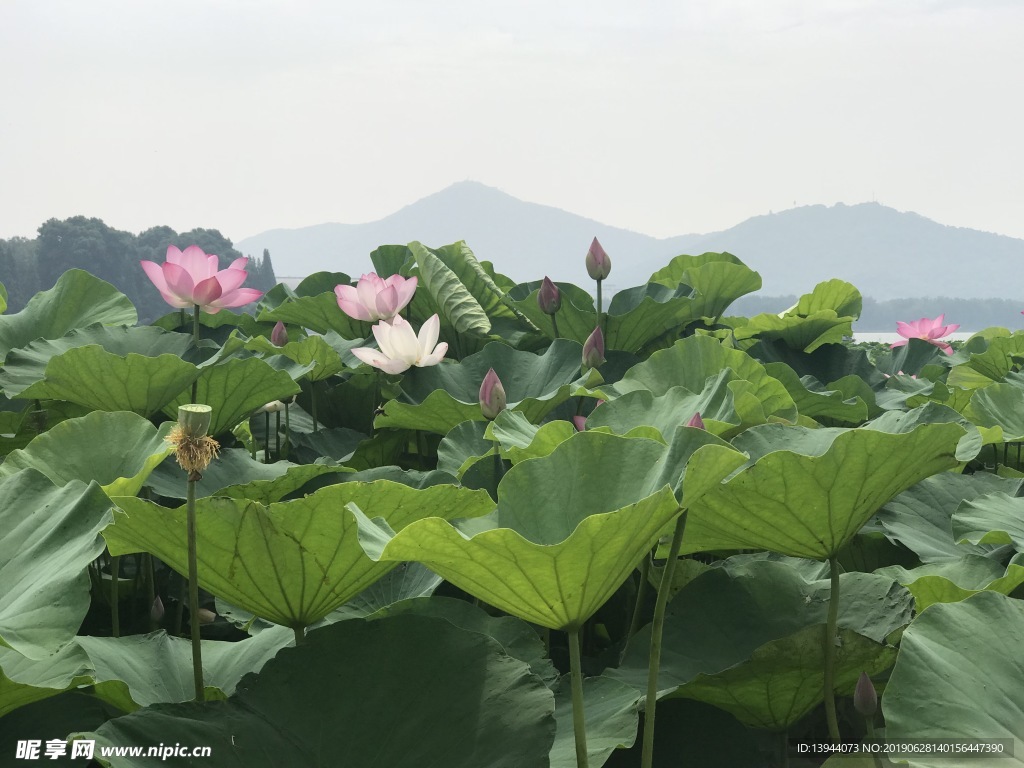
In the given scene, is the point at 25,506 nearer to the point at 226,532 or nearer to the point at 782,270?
the point at 226,532

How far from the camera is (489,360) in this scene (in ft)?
4.67

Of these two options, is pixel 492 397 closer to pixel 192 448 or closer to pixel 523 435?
pixel 523 435

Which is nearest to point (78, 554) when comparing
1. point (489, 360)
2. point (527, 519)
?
point (527, 519)

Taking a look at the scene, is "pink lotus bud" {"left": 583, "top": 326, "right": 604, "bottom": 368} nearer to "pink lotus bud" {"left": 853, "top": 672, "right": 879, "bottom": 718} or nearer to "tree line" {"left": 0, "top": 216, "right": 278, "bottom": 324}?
"pink lotus bud" {"left": 853, "top": 672, "right": 879, "bottom": 718}

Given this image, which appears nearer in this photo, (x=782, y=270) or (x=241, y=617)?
(x=241, y=617)

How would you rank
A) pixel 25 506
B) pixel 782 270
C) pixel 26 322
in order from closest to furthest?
pixel 25 506, pixel 26 322, pixel 782 270

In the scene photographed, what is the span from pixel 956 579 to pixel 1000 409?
69cm

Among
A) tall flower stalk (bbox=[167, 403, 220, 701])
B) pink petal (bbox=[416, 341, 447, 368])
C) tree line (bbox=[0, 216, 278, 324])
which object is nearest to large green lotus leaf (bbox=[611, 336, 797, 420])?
pink petal (bbox=[416, 341, 447, 368])

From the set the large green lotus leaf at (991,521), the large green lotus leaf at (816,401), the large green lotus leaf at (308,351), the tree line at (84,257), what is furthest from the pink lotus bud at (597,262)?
the tree line at (84,257)

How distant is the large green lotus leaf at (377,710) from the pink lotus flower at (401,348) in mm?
760

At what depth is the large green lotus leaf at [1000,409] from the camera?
52.0 inches

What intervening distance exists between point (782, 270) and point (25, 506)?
7855 inches

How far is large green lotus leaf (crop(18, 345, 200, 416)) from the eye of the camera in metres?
1.13

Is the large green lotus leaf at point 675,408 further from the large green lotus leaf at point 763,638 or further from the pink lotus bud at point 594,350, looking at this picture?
the pink lotus bud at point 594,350
